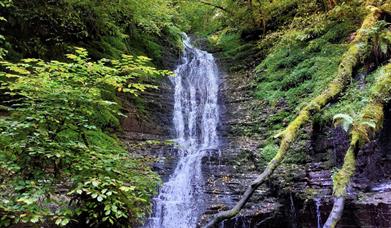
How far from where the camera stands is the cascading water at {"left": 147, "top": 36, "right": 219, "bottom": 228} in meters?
7.72

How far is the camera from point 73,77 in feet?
13.4

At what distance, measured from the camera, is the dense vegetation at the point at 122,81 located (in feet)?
12.6

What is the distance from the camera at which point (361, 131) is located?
240 inches

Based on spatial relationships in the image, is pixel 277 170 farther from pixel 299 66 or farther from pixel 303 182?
pixel 299 66

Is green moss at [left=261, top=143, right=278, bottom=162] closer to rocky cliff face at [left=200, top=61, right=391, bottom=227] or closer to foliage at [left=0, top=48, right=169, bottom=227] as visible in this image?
rocky cliff face at [left=200, top=61, right=391, bottom=227]

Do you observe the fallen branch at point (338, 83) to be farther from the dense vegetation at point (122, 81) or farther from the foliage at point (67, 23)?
the foliage at point (67, 23)

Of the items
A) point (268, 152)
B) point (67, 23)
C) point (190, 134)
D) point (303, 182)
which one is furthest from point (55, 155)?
point (190, 134)

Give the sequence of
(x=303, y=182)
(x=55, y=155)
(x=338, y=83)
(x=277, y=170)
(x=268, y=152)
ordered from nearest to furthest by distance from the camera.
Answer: (x=55, y=155) → (x=303, y=182) → (x=338, y=83) → (x=277, y=170) → (x=268, y=152)

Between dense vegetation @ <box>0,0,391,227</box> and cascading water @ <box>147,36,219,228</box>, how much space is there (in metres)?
0.99

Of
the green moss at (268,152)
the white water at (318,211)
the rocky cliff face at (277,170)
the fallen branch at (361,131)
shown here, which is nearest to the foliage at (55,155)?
the rocky cliff face at (277,170)

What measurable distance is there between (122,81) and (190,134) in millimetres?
5622

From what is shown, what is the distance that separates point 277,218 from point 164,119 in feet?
17.6

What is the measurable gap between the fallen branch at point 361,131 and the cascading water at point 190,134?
253 cm

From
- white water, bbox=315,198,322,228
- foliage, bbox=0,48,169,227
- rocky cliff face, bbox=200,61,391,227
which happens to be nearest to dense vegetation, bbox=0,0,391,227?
foliage, bbox=0,48,169,227
